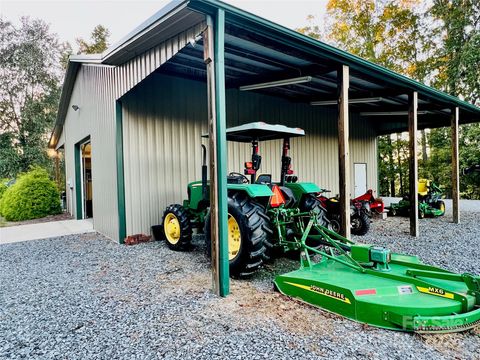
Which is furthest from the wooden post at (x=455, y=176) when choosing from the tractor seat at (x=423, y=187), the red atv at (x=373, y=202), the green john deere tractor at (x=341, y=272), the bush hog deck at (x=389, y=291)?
the bush hog deck at (x=389, y=291)

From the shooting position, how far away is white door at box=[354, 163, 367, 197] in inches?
441

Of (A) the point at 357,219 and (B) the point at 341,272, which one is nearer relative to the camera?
(B) the point at 341,272

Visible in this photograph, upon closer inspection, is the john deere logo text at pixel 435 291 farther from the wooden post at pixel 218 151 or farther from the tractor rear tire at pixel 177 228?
the tractor rear tire at pixel 177 228

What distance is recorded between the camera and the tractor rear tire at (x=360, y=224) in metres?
6.43

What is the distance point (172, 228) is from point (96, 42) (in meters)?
23.0

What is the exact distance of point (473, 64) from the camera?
44.1 feet

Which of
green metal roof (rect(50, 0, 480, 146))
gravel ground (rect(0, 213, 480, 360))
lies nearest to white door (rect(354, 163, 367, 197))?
green metal roof (rect(50, 0, 480, 146))

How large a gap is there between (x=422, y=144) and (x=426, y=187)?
10.1m

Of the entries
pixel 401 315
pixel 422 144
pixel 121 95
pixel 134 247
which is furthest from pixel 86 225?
pixel 422 144

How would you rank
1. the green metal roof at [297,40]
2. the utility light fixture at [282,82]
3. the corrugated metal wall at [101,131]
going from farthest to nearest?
the corrugated metal wall at [101,131], the utility light fixture at [282,82], the green metal roof at [297,40]

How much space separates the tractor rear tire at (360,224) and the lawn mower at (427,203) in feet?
11.4

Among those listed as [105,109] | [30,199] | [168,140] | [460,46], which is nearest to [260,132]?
[168,140]

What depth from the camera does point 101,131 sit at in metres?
6.79

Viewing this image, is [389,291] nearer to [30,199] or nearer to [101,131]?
[101,131]
